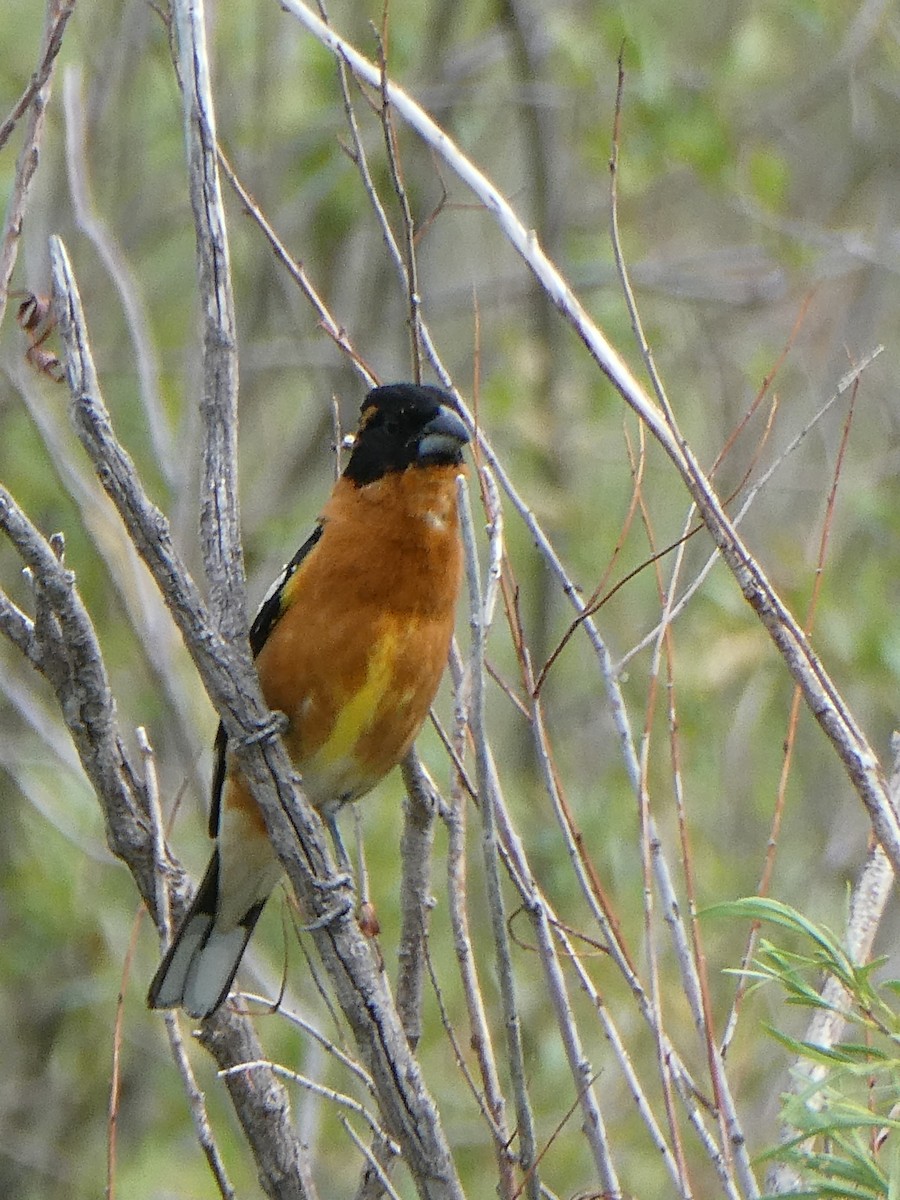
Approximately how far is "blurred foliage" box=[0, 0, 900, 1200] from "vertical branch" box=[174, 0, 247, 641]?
3.01 m

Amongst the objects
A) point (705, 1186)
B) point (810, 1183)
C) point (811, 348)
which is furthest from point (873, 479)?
point (810, 1183)

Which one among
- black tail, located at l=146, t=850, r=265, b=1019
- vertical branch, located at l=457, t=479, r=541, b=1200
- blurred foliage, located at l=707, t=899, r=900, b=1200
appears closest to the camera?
blurred foliage, located at l=707, t=899, r=900, b=1200

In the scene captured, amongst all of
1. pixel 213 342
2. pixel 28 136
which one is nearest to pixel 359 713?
pixel 213 342

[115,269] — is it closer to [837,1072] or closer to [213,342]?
[213,342]

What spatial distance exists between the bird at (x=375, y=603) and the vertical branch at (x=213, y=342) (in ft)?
3.19

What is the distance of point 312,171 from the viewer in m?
7.06

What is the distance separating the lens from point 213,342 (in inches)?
117

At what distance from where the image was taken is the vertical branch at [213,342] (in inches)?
111

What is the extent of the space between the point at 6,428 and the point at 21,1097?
298 centimetres

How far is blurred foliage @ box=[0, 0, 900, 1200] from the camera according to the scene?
6492 millimetres

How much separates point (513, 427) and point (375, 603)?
318cm

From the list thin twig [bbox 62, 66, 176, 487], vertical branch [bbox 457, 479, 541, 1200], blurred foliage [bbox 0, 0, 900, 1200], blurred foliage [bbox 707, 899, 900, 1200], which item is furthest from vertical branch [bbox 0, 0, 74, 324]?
blurred foliage [bbox 0, 0, 900, 1200]

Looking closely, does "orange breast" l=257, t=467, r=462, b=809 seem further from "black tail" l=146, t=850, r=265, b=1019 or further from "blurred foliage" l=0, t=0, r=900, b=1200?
"blurred foliage" l=0, t=0, r=900, b=1200

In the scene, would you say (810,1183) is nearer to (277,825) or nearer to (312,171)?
(277,825)
